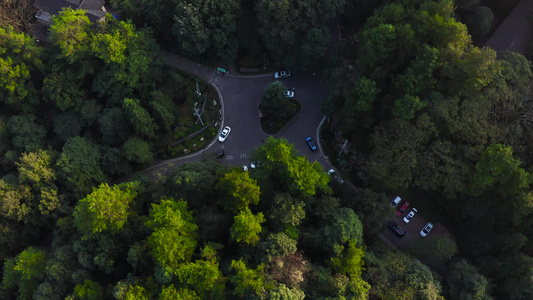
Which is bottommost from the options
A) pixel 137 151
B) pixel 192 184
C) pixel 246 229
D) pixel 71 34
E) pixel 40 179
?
pixel 40 179

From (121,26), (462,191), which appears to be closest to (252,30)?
(121,26)

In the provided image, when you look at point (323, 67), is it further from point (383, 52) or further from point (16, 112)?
point (16, 112)

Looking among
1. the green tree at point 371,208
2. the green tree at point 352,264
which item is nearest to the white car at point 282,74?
the green tree at point 371,208

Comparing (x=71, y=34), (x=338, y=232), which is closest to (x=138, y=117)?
(x=71, y=34)

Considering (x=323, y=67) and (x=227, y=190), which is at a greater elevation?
(x=323, y=67)

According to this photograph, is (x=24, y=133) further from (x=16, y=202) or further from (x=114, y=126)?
(x=114, y=126)

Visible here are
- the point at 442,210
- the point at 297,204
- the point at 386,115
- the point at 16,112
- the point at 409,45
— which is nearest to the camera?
the point at 297,204

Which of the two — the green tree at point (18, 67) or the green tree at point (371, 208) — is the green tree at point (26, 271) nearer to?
the green tree at point (18, 67)
